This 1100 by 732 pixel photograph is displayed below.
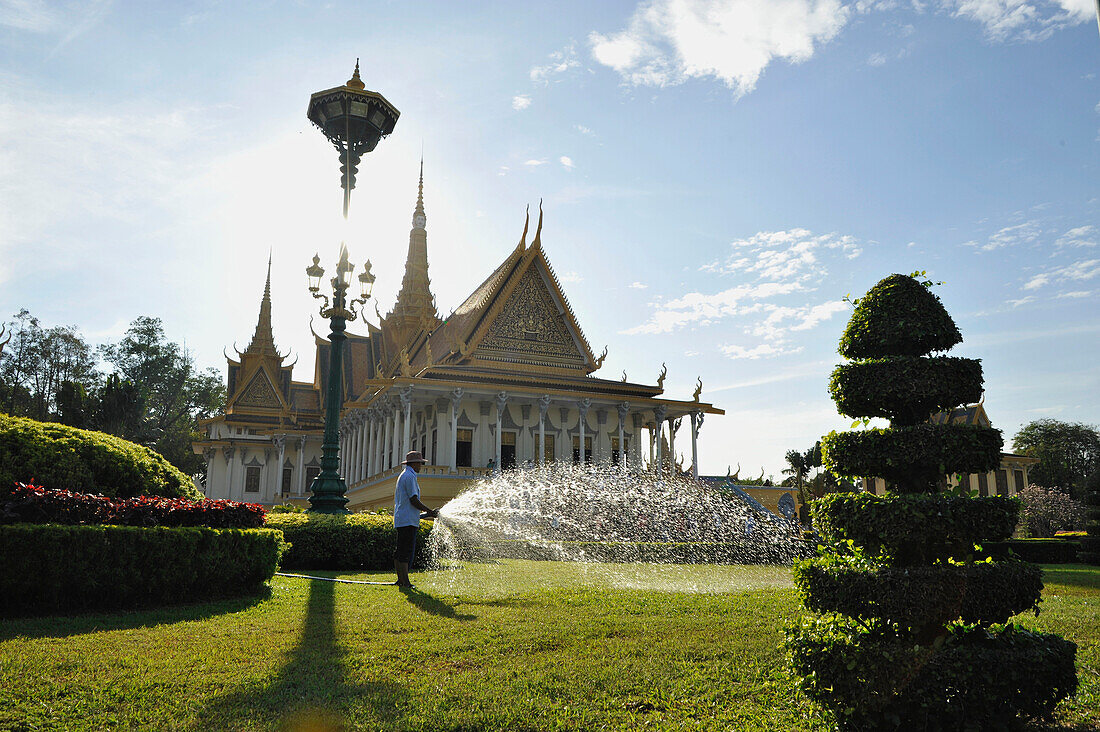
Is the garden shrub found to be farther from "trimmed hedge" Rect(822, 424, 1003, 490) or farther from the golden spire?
the golden spire

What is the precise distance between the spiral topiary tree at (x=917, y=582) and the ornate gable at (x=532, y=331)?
27.9m

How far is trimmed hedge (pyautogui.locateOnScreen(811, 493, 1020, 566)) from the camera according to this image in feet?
11.6

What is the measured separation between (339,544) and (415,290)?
3402 cm

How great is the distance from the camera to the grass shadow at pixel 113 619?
5.28m

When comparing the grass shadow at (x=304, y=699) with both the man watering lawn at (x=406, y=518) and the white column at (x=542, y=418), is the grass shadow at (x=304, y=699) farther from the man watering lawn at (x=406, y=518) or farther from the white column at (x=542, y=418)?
the white column at (x=542, y=418)

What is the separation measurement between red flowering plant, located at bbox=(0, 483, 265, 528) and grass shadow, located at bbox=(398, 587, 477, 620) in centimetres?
213

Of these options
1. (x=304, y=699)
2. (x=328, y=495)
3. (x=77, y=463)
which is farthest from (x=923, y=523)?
(x=328, y=495)

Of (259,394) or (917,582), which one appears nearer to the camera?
(917,582)

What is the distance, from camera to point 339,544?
11.2 m

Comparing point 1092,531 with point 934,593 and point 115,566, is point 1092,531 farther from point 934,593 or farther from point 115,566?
point 115,566

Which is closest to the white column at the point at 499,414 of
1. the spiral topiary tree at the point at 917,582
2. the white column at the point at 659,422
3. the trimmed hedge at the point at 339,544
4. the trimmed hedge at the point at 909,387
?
the white column at the point at 659,422

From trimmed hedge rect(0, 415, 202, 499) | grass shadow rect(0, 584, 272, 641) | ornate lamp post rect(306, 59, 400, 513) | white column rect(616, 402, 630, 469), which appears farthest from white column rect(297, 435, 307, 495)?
grass shadow rect(0, 584, 272, 641)

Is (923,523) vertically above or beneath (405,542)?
above

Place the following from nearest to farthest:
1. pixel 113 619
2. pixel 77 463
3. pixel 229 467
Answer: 1. pixel 113 619
2. pixel 77 463
3. pixel 229 467
